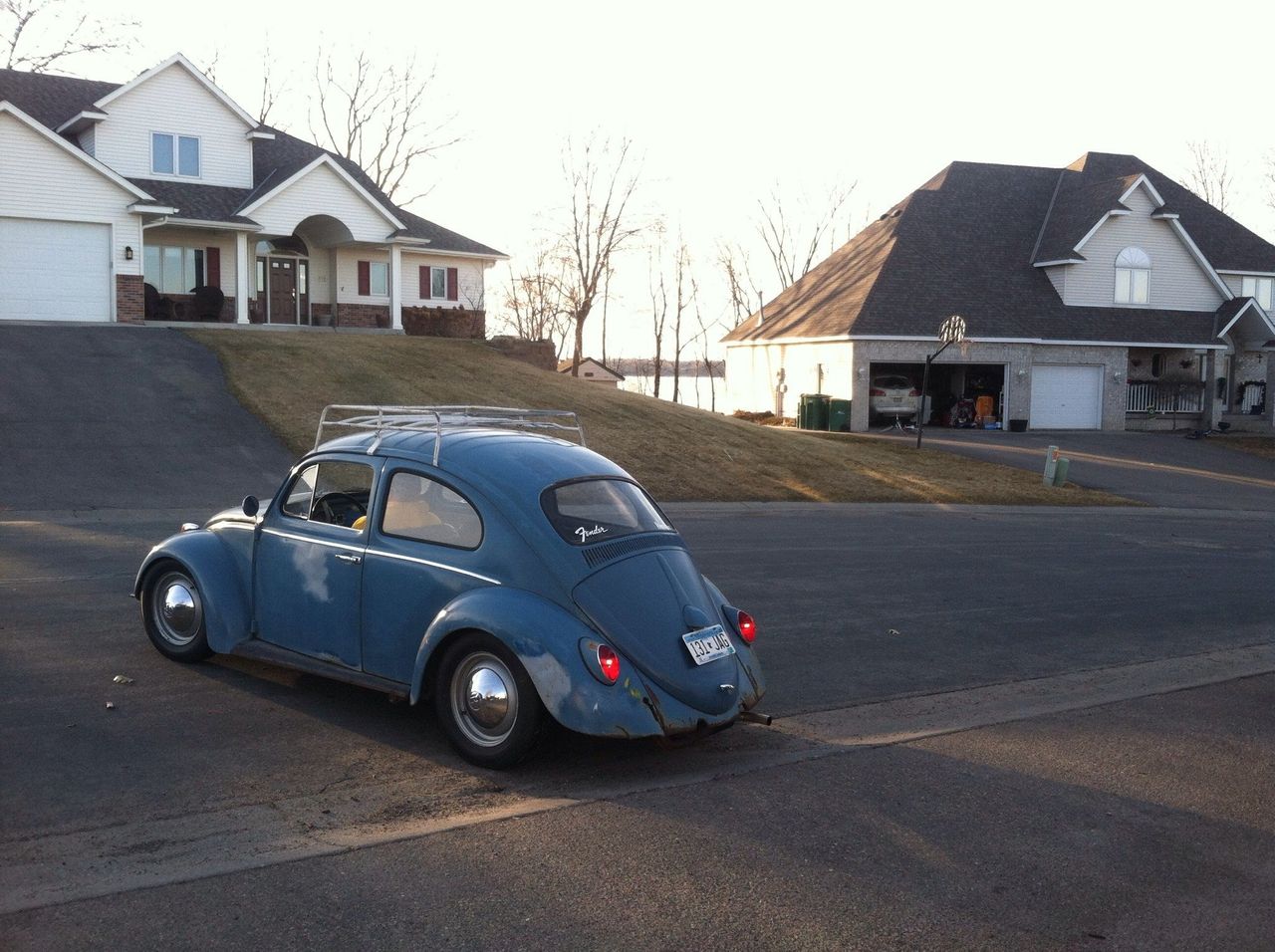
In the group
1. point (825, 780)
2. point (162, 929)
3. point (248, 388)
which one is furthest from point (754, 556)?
point (248, 388)

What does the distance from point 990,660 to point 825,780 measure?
369 centimetres

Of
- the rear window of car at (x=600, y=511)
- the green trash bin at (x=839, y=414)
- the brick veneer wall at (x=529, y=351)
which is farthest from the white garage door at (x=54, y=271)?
the rear window of car at (x=600, y=511)

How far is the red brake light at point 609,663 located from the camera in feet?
20.1

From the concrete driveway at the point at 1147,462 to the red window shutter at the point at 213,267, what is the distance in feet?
66.3

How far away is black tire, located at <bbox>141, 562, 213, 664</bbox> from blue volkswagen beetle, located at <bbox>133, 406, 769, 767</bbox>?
19mm

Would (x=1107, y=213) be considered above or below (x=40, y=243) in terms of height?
above

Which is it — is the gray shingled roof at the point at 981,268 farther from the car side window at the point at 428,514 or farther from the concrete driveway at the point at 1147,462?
the car side window at the point at 428,514

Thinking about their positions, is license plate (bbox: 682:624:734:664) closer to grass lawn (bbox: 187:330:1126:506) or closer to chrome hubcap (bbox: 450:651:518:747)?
chrome hubcap (bbox: 450:651:518:747)

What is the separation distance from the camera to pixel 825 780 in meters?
6.43

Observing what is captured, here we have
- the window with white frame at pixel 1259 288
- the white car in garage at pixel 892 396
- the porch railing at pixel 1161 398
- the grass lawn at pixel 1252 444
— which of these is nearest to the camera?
the grass lawn at pixel 1252 444

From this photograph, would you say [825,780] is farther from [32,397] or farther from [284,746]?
[32,397]

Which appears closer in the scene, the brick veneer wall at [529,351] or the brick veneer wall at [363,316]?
the brick veneer wall at [529,351]

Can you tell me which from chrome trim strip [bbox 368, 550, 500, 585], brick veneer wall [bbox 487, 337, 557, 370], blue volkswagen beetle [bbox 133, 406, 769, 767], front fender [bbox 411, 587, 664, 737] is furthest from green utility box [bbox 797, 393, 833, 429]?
front fender [bbox 411, 587, 664, 737]

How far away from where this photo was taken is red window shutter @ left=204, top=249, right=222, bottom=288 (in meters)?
35.5
